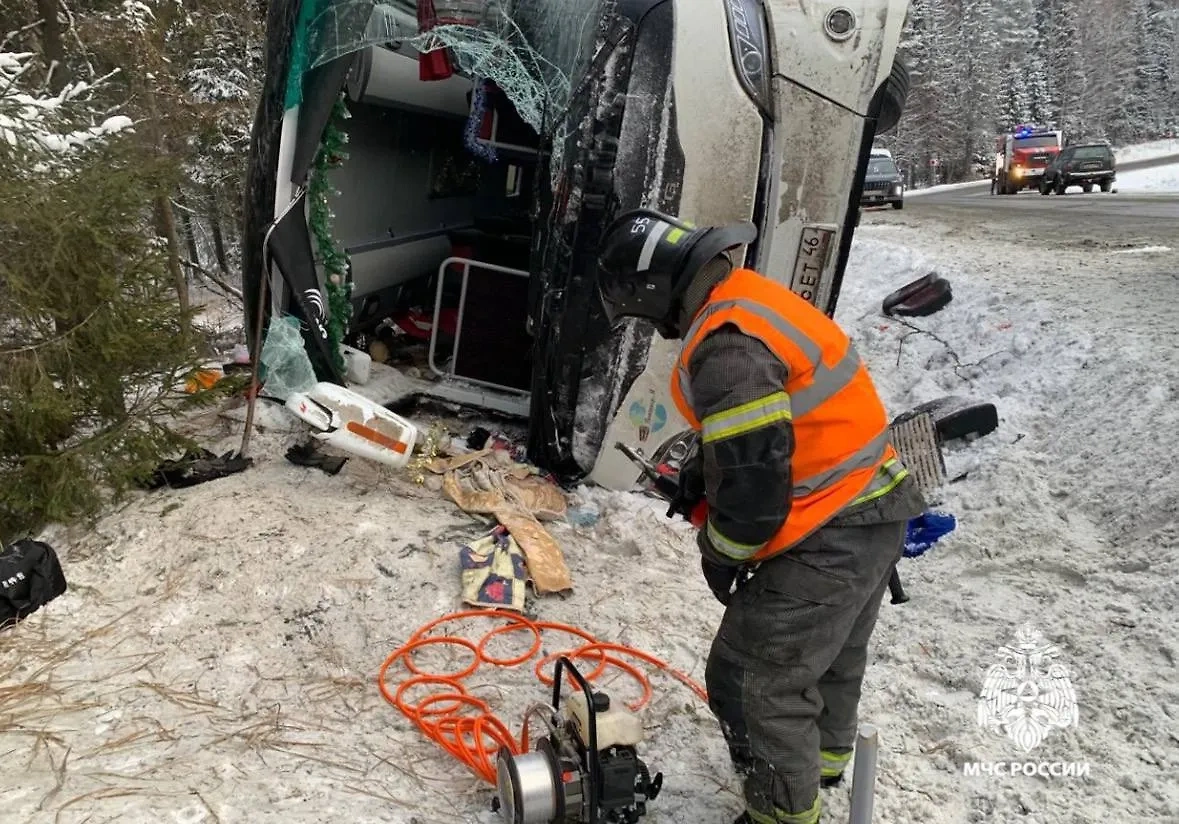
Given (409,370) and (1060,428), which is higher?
(1060,428)

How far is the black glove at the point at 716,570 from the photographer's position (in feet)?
7.90

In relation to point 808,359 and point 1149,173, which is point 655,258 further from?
point 1149,173

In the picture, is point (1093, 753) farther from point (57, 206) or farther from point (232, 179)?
point (232, 179)

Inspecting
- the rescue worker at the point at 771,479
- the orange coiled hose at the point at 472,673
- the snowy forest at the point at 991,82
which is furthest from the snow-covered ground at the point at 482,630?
the snowy forest at the point at 991,82

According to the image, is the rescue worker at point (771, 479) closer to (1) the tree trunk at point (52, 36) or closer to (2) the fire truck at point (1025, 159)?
(1) the tree trunk at point (52, 36)

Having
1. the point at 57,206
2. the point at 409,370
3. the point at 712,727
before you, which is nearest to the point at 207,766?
the point at 712,727

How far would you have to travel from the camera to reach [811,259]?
15.2 ft

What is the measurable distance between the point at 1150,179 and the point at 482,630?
3318cm

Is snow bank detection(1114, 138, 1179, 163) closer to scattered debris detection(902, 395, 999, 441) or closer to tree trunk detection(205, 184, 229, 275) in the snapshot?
tree trunk detection(205, 184, 229, 275)

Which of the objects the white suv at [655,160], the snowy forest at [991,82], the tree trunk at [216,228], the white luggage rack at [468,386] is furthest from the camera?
the tree trunk at [216,228]

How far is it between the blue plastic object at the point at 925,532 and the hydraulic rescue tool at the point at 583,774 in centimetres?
269

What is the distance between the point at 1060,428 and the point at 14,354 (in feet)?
19.1

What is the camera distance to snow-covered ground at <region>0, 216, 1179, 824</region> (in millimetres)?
2734

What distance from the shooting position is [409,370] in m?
6.65
